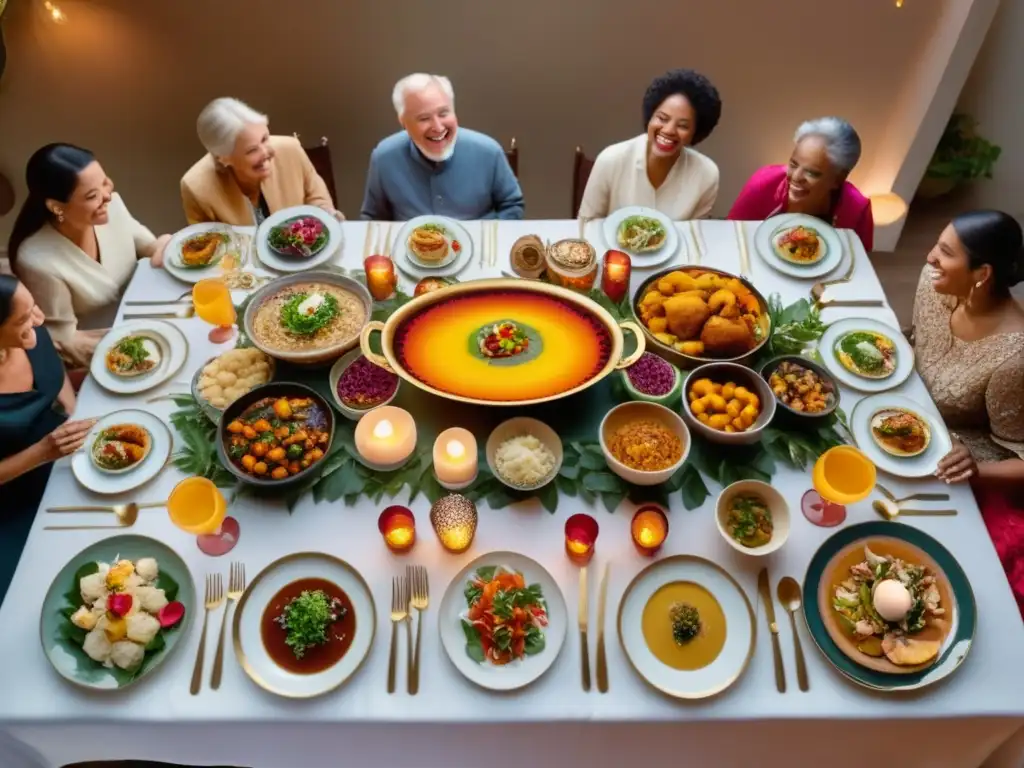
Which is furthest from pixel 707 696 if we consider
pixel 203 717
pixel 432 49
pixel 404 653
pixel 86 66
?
pixel 86 66

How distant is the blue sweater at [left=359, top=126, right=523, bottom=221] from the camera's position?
320cm

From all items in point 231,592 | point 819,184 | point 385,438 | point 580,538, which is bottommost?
point 231,592

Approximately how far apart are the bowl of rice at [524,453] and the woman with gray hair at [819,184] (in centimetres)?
156

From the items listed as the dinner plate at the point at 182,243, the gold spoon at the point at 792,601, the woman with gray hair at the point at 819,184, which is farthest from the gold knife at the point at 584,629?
the woman with gray hair at the point at 819,184

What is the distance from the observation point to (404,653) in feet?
5.81

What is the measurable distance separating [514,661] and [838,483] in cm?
99

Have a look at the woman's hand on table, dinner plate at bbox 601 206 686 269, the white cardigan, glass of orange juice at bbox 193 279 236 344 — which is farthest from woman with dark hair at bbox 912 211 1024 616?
the white cardigan

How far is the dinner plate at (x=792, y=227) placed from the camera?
2.63m

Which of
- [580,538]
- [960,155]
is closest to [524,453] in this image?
[580,538]

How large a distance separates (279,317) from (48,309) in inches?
38.7

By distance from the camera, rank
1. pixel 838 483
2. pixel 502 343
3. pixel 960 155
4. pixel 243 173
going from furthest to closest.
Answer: pixel 960 155
pixel 243 173
pixel 502 343
pixel 838 483

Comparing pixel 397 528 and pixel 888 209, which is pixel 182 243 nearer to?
pixel 397 528

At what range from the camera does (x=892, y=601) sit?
1.76 m

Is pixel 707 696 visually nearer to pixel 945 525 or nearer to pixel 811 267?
pixel 945 525
